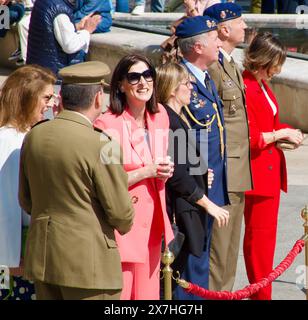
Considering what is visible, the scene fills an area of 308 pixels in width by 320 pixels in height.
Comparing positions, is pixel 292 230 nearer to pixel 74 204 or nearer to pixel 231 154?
pixel 231 154

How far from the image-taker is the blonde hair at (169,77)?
6.66m

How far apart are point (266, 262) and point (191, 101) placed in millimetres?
1382

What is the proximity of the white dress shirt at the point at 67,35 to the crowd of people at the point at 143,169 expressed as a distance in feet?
4.77

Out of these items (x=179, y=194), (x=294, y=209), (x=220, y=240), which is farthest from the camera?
(x=294, y=209)

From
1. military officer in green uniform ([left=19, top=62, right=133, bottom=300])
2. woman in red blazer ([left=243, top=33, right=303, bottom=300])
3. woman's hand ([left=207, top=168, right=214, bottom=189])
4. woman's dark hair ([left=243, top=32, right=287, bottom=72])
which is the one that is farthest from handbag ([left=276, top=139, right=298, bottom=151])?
military officer in green uniform ([left=19, top=62, right=133, bottom=300])

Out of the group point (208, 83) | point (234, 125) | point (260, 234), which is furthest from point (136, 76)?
point (260, 234)

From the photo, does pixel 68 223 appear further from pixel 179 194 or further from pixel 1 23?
pixel 1 23

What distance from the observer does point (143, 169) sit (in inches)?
240

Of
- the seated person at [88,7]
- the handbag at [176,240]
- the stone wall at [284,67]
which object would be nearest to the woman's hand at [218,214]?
→ the handbag at [176,240]

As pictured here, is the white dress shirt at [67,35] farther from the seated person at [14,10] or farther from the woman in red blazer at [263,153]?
the seated person at [14,10]

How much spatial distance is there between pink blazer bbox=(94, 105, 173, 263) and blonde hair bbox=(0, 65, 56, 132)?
0.35m

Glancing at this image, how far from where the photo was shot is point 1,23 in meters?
13.8
